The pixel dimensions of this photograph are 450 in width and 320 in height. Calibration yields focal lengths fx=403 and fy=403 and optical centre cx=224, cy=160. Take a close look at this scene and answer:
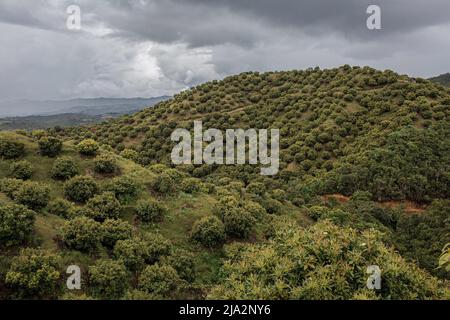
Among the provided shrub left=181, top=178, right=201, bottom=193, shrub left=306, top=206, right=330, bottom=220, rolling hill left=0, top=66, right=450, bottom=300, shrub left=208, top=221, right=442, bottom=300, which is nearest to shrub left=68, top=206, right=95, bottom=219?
rolling hill left=0, top=66, right=450, bottom=300

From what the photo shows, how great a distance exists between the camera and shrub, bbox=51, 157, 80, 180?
72.3 feet

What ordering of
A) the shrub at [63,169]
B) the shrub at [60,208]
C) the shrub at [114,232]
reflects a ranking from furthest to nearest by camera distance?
the shrub at [63,169], the shrub at [60,208], the shrub at [114,232]

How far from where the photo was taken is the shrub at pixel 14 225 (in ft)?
47.4

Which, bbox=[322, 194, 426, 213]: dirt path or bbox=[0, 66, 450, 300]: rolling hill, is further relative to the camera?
bbox=[322, 194, 426, 213]: dirt path

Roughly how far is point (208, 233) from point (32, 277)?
30.4 feet

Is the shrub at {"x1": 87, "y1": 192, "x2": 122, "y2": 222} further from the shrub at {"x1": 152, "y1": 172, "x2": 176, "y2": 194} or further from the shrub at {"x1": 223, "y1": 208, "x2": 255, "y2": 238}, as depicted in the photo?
the shrub at {"x1": 223, "y1": 208, "x2": 255, "y2": 238}

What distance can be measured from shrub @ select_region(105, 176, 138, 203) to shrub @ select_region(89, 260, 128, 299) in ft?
24.1

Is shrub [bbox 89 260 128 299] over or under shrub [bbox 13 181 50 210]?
under

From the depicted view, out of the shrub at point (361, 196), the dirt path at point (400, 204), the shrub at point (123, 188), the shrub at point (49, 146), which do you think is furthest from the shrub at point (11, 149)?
the shrub at point (361, 196)

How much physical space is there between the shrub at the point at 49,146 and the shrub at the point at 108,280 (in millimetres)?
11368

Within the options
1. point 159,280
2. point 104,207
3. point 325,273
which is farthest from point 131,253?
point 325,273

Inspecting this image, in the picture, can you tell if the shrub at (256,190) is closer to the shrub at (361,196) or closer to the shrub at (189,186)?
the shrub at (189,186)

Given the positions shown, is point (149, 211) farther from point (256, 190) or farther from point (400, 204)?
point (400, 204)

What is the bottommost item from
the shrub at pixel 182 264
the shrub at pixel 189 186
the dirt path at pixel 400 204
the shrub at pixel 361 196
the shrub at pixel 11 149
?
the dirt path at pixel 400 204
